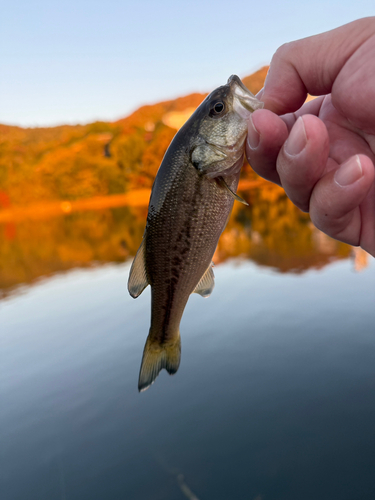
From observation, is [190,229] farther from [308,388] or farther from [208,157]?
[308,388]

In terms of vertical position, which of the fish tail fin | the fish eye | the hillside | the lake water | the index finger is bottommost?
the hillside

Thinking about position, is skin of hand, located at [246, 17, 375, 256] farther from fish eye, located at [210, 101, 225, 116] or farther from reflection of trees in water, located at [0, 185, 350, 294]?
reflection of trees in water, located at [0, 185, 350, 294]

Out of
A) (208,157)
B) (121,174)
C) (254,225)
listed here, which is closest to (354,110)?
(208,157)

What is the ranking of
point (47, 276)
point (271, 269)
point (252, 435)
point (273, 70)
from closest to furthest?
1. point (273, 70)
2. point (252, 435)
3. point (271, 269)
4. point (47, 276)

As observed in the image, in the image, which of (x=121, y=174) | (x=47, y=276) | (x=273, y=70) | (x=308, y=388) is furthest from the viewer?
(x=121, y=174)

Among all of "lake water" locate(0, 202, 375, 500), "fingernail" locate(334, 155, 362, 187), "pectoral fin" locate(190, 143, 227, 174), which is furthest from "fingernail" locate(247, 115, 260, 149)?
"lake water" locate(0, 202, 375, 500)

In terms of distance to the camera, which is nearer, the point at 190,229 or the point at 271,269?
the point at 190,229

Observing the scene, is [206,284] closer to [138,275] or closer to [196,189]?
[138,275]

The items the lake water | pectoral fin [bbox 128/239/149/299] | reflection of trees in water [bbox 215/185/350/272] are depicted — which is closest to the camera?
pectoral fin [bbox 128/239/149/299]

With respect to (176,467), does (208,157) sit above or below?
above
